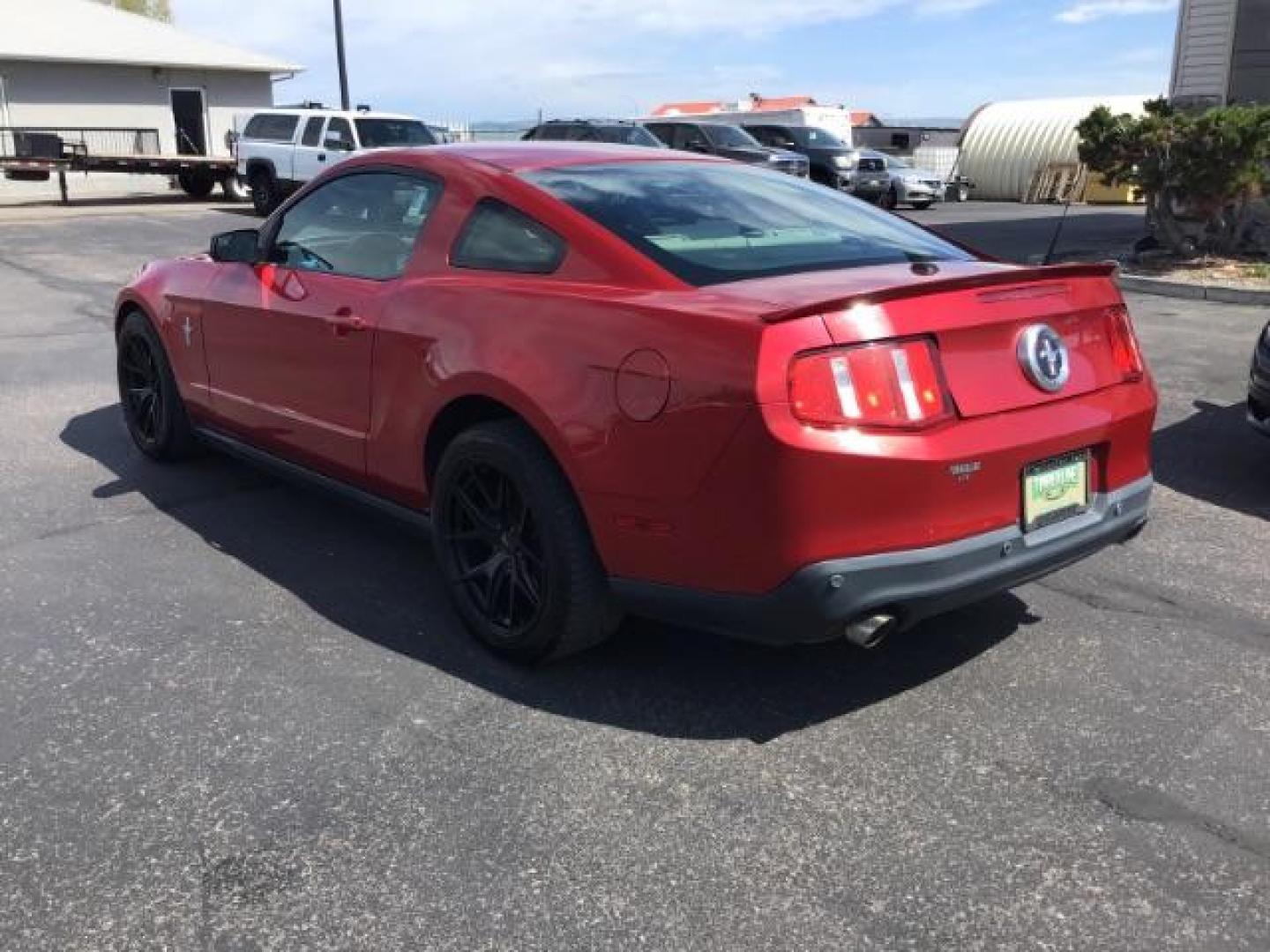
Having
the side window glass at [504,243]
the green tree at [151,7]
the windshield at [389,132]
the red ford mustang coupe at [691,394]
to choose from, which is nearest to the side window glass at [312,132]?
the windshield at [389,132]

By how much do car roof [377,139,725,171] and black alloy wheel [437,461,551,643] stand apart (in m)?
1.06

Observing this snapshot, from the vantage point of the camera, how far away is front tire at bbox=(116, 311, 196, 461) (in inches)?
214

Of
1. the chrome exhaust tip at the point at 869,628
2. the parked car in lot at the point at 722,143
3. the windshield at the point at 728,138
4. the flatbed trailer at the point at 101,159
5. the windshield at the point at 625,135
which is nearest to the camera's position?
the chrome exhaust tip at the point at 869,628

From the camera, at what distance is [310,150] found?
21.0 metres

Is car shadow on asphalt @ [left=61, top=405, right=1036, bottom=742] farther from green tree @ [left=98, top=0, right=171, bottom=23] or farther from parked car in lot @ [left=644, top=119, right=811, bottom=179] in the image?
green tree @ [left=98, top=0, right=171, bottom=23]

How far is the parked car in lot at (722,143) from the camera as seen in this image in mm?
22362

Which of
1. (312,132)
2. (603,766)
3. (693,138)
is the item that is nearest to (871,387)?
(603,766)

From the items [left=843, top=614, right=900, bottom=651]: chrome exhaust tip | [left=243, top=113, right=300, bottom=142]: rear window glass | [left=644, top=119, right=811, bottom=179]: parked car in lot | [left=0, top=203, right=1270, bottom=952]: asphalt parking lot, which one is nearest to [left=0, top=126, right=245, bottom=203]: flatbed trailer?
[left=243, top=113, right=300, bottom=142]: rear window glass

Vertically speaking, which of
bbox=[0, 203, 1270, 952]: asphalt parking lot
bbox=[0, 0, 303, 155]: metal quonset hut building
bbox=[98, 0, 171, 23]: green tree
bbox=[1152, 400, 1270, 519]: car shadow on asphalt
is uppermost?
bbox=[98, 0, 171, 23]: green tree

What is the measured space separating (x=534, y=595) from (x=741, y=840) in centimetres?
103

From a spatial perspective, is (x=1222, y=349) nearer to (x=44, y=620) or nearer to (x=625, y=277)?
(x=625, y=277)

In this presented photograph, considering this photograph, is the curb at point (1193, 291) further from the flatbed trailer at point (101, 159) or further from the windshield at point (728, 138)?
the flatbed trailer at point (101, 159)

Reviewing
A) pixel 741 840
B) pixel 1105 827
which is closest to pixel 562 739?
pixel 741 840

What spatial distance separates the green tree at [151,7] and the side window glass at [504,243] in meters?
63.7
